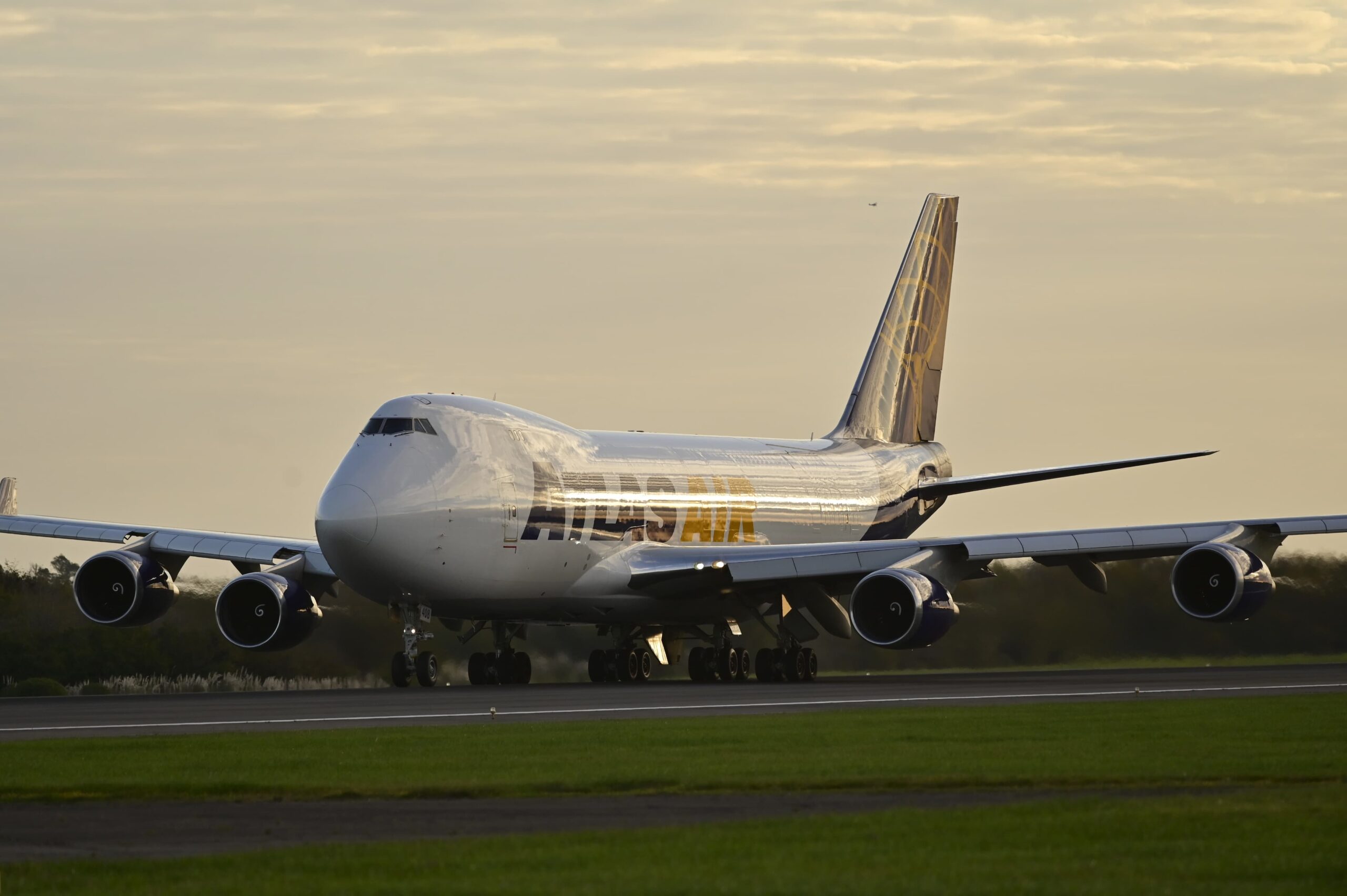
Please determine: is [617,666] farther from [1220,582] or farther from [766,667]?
[1220,582]

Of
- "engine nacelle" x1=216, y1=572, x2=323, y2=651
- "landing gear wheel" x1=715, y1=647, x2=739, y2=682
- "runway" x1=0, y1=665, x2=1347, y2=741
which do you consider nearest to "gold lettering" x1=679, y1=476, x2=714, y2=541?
"landing gear wheel" x1=715, y1=647, x2=739, y2=682

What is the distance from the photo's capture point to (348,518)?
93.0ft

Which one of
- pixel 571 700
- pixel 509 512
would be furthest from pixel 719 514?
pixel 571 700

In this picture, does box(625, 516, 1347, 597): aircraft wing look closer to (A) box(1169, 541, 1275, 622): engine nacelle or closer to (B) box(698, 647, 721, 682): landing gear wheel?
(A) box(1169, 541, 1275, 622): engine nacelle

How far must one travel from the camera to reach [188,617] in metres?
36.0

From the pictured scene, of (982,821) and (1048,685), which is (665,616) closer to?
(1048,685)

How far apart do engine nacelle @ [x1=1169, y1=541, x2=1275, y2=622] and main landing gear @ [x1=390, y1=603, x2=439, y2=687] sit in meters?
11.7

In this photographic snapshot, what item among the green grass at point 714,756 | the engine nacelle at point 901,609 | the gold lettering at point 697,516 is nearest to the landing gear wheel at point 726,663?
the gold lettering at point 697,516

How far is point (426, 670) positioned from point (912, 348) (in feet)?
61.8

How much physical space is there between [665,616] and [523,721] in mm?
14058

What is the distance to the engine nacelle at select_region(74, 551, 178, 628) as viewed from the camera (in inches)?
1289

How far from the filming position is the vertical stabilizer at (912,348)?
44.4 meters

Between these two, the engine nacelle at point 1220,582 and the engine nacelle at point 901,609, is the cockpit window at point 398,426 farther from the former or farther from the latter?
the engine nacelle at point 1220,582

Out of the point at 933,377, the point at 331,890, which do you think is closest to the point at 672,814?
the point at 331,890
